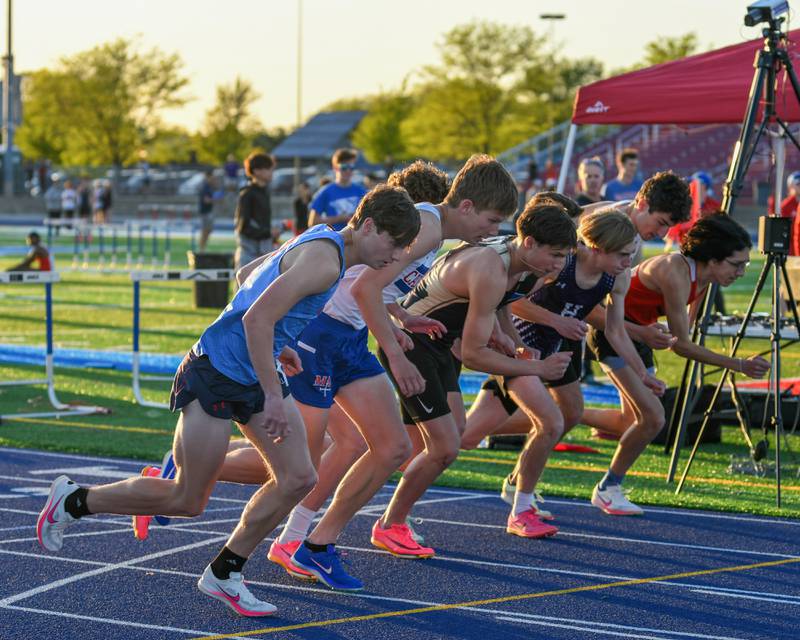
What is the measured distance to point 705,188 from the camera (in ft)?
58.3

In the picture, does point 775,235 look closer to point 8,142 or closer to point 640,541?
point 640,541

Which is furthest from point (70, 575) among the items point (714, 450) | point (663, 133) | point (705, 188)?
point (663, 133)

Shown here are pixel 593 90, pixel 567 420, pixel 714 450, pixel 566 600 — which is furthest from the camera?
pixel 593 90

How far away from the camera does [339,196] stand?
15.7 m

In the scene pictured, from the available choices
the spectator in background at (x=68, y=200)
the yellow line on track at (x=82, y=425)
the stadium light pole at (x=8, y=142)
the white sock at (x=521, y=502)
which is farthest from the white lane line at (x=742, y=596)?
the stadium light pole at (x=8, y=142)

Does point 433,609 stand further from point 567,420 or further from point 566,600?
point 567,420

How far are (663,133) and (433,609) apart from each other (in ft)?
168

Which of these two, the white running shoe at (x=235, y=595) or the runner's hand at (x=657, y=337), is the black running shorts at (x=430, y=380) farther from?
the runner's hand at (x=657, y=337)

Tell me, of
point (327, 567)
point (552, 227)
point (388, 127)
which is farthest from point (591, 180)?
point (388, 127)

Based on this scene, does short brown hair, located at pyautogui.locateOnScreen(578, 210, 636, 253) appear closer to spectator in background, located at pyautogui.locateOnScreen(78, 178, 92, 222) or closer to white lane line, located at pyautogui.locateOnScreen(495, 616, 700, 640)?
white lane line, located at pyautogui.locateOnScreen(495, 616, 700, 640)

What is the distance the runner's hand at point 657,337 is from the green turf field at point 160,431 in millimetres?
1045

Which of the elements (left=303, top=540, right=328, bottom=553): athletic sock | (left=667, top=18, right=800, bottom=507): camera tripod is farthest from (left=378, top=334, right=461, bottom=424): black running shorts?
(left=667, top=18, right=800, bottom=507): camera tripod

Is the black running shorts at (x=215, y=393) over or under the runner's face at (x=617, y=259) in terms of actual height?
under

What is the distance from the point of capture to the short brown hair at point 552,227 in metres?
6.49
